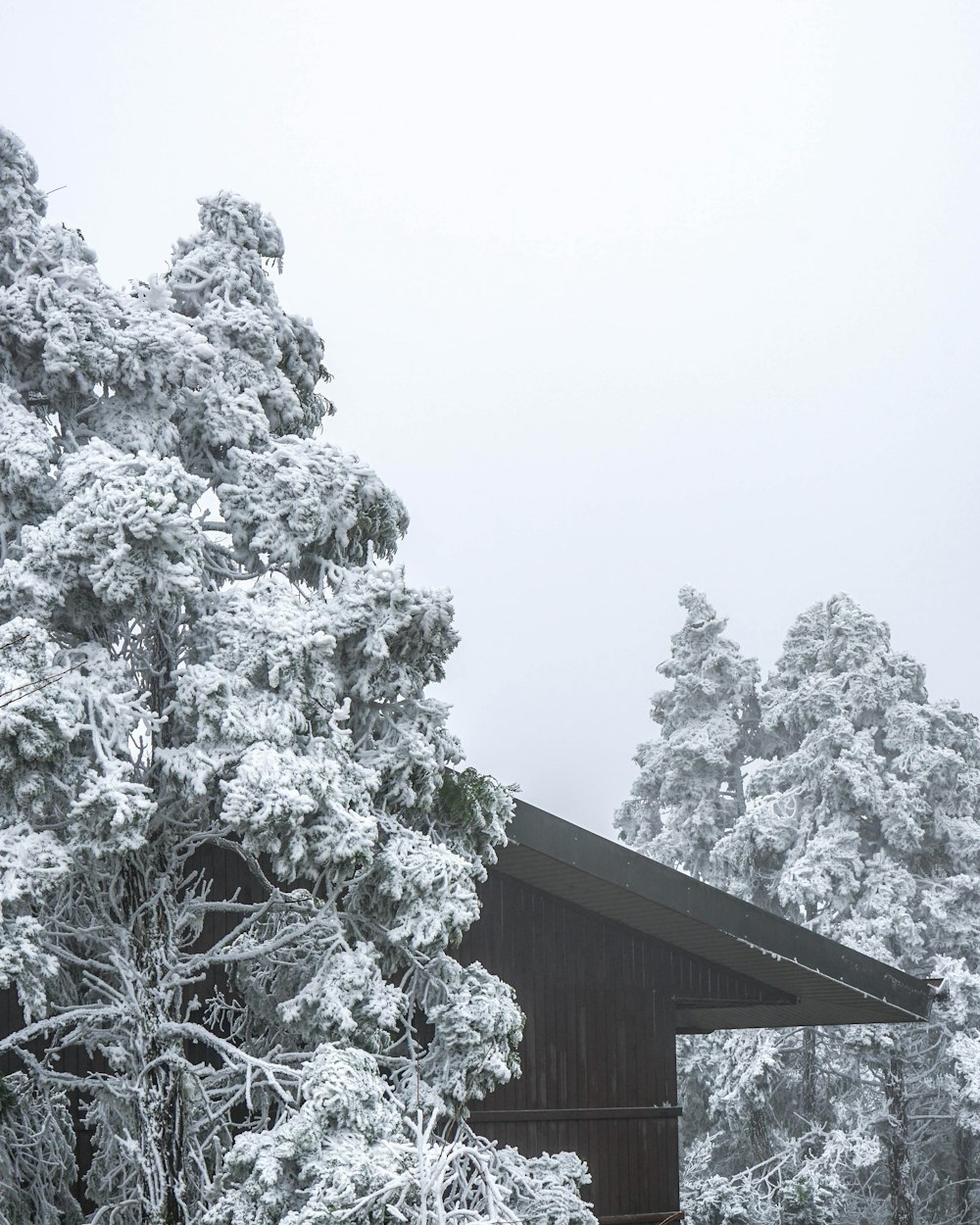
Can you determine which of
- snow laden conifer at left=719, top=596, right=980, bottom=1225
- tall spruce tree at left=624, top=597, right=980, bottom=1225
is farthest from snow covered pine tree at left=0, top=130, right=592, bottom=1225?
snow laden conifer at left=719, top=596, right=980, bottom=1225

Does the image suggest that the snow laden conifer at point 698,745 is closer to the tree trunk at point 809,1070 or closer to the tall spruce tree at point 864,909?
the tall spruce tree at point 864,909

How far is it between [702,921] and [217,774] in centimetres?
593

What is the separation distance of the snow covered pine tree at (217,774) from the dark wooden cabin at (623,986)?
331 centimetres

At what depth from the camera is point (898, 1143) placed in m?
20.1

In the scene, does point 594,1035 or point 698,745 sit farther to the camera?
point 698,745

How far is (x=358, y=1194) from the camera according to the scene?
7.05m

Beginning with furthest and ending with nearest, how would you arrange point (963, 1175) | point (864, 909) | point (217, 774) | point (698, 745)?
point (698, 745) → point (963, 1175) → point (864, 909) → point (217, 774)

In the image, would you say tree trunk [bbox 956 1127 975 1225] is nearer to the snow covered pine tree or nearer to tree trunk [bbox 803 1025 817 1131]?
tree trunk [bbox 803 1025 817 1131]

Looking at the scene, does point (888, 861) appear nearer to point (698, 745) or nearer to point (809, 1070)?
point (809, 1070)

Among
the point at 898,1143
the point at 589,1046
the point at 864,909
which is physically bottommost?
the point at 898,1143

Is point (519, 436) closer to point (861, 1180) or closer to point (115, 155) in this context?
point (115, 155)

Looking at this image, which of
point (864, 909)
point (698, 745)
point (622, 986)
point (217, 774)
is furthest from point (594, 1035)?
point (698, 745)

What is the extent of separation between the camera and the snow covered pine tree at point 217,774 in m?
7.40

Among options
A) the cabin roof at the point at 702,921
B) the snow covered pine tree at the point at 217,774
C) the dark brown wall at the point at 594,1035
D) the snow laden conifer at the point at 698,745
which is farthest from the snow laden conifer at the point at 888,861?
the snow covered pine tree at the point at 217,774
